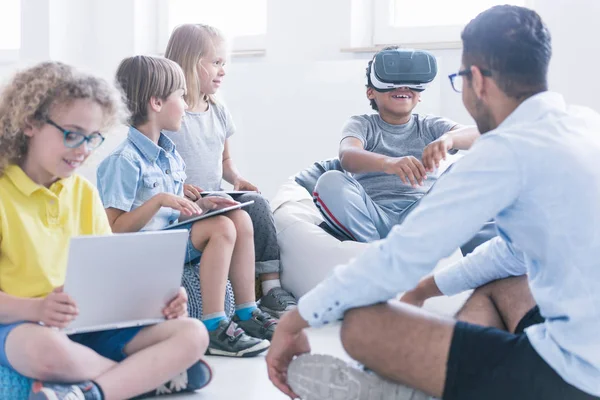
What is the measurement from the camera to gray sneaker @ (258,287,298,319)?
2738 mm

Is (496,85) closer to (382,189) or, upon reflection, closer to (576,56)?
(382,189)

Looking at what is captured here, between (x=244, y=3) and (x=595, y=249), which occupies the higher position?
(x=244, y=3)

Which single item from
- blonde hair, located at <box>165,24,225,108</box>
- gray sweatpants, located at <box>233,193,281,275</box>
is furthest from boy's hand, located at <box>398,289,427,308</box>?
blonde hair, located at <box>165,24,225,108</box>

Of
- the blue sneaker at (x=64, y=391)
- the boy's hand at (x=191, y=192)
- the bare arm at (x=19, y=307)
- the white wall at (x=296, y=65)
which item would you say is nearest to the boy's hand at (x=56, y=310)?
the bare arm at (x=19, y=307)

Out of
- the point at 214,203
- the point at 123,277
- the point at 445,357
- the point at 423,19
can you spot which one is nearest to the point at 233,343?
the point at 214,203

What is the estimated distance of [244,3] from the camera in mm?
4430

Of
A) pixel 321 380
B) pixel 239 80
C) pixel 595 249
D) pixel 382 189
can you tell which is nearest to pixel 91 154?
pixel 321 380

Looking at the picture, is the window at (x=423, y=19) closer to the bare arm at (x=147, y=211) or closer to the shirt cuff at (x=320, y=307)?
the bare arm at (x=147, y=211)

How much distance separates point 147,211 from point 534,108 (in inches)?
47.0

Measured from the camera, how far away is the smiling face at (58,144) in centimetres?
170

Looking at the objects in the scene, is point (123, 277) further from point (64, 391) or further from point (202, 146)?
point (202, 146)

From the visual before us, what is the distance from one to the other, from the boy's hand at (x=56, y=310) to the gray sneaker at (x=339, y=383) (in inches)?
18.0

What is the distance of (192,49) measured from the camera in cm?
294

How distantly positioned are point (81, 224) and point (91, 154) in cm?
16
